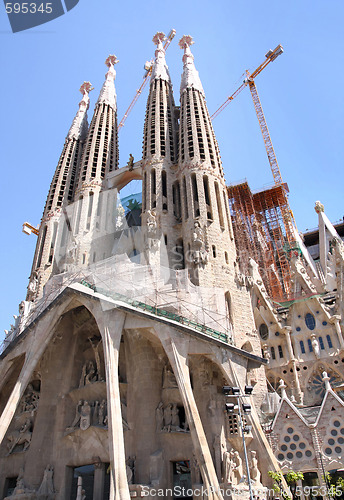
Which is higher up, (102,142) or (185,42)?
(185,42)

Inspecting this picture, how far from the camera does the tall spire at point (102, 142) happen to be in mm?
36750

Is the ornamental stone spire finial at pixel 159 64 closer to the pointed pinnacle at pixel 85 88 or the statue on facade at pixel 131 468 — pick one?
the pointed pinnacle at pixel 85 88

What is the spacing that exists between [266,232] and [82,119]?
83.7 feet

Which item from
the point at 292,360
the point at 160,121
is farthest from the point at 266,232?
the point at 292,360

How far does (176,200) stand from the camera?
3125cm

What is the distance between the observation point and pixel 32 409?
2431 centimetres

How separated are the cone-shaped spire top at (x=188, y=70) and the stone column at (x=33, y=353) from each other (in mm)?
25202

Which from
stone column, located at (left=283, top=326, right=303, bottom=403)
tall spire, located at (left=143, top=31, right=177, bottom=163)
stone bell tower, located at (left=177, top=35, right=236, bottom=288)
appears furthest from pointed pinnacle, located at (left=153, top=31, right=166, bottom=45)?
stone column, located at (left=283, top=326, right=303, bottom=403)

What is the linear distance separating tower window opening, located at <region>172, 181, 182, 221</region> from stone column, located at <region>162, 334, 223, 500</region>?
12.9m

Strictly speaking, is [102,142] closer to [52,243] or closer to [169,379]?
[52,243]

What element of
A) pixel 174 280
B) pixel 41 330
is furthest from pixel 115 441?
pixel 174 280

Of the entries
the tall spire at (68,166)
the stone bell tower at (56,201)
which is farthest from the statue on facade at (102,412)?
the tall spire at (68,166)

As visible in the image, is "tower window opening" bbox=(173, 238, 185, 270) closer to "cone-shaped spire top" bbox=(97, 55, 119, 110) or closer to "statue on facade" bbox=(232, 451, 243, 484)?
"statue on facade" bbox=(232, 451, 243, 484)

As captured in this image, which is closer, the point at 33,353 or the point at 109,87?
the point at 33,353
